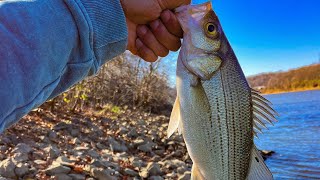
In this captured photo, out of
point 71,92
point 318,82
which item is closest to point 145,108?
point 71,92

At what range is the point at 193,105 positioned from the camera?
299 cm

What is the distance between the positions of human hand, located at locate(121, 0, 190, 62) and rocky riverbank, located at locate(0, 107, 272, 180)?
372 centimetres

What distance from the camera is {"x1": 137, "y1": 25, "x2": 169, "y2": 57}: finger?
3.34m

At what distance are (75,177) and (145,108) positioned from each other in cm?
1680

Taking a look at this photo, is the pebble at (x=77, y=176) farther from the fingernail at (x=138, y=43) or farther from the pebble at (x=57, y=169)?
the fingernail at (x=138, y=43)

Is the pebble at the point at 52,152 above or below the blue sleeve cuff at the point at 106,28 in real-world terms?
below

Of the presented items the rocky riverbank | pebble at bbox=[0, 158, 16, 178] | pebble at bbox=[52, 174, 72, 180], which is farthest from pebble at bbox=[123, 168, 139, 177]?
pebble at bbox=[0, 158, 16, 178]

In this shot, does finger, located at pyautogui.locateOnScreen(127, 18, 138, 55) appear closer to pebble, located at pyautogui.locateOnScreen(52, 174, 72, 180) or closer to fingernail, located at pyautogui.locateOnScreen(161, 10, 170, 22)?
fingernail, located at pyautogui.locateOnScreen(161, 10, 170, 22)

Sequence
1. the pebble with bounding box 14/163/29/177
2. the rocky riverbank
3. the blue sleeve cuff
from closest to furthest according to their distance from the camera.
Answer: the blue sleeve cuff → the pebble with bounding box 14/163/29/177 → the rocky riverbank

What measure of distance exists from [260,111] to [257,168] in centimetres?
42

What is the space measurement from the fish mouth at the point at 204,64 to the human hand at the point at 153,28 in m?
0.29

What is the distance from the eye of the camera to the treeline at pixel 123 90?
45.3ft

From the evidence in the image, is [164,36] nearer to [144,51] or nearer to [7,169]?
[144,51]

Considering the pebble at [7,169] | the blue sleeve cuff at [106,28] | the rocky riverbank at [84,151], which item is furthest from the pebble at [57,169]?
the blue sleeve cuff at [106,28]
